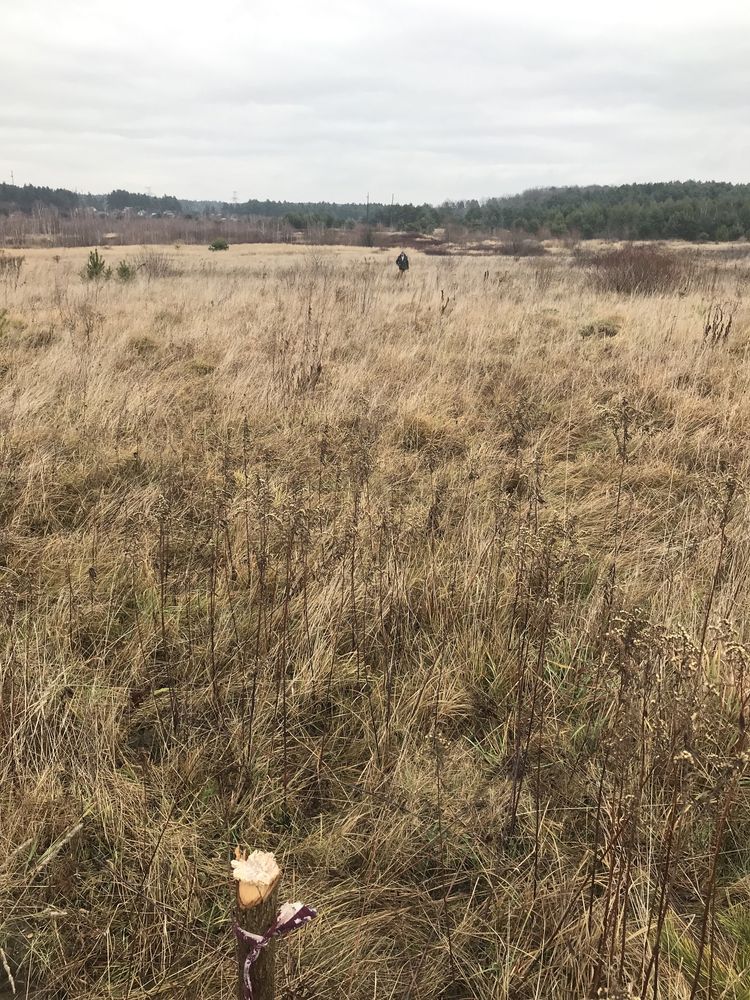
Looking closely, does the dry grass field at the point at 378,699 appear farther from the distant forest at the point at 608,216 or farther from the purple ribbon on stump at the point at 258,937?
the distant forest at the point at 608,216

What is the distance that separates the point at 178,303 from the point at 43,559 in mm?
7789

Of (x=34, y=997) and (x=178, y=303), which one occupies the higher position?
(x=178, y=303)

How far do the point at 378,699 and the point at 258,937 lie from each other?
1.28 metres

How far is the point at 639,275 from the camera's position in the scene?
13148mm

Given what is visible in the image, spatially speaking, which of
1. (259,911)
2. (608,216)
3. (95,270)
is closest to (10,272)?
(95,270)

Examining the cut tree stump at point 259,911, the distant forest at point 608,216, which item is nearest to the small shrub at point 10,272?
the cut tree stump at point 259,911

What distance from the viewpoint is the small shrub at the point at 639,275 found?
480 inches

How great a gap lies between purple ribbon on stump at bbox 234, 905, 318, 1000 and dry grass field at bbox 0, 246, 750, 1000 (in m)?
0.45

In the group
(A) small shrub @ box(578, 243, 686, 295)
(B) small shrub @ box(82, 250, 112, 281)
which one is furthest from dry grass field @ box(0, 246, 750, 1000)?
(B) small shrub @ box(82, 250, 112, 281)

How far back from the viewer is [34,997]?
1.45 metres

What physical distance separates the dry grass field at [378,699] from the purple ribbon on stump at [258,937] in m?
0.45

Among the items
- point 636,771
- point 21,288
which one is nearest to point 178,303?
Result: point 21,288

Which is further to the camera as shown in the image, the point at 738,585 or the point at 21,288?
the point at 21,288

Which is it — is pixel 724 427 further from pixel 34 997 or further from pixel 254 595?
pixel 34 997
